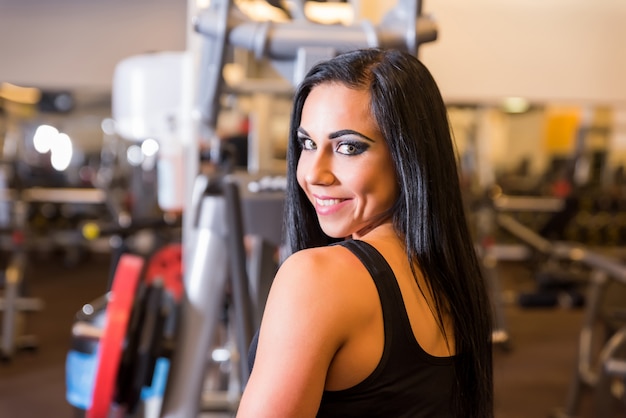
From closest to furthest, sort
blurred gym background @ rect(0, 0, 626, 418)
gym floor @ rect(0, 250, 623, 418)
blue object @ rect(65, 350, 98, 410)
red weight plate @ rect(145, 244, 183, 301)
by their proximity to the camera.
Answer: blue object @ rect(65, 350, 98, 410) < red weight plate @ rect(145, 244, 183, 301) < blurred gym background @ rect(0, 0, 626, 418) < gym floor @ rect(0, 250, 623, 418)

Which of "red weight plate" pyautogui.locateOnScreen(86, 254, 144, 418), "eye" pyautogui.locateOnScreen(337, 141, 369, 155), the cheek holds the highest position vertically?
"eye" pyautogui.locateOnScreen(337, 141, 369, 155)

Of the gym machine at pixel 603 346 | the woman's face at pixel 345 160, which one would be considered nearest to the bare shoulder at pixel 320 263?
the woman's face at pixel 345 160

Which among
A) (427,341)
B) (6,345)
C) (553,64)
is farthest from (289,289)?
(6,345)

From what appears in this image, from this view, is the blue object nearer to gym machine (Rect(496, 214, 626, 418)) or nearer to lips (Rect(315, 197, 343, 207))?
lips (Rect(315, 197, 343, 207))

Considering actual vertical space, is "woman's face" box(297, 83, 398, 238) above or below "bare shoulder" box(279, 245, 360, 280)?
above

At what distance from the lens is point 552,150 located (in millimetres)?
10648

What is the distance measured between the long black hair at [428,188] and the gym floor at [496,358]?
2.65 metres

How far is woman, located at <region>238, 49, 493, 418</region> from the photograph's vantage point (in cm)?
81

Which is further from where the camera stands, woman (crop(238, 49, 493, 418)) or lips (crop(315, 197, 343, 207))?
lips (crop(315, 197, 343, 207))

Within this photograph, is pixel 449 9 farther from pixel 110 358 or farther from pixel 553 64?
pixel 110 358

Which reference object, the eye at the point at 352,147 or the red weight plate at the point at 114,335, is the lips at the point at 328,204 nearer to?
the eye at the point at 352,147

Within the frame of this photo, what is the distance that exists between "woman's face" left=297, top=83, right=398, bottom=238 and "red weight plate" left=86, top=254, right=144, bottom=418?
110 centimetres

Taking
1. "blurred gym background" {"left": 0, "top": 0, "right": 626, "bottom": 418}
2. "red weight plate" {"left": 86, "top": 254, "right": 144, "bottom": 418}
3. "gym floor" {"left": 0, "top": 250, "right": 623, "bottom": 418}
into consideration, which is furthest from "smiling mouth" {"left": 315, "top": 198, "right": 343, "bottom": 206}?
"gym floor" {"left": 0, "top": 250, "right": 623, "bottom": 418}

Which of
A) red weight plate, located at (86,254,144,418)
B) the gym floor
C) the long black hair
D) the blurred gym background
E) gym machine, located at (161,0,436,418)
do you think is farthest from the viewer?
the gym floor
